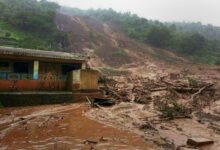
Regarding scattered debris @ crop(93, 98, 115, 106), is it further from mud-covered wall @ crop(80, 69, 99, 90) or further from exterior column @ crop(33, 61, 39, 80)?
exterior column @ crop(33, 61, 39, 80)

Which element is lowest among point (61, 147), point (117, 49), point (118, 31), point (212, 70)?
point (61, 147)

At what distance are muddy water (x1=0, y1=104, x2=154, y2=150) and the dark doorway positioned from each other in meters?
5.58

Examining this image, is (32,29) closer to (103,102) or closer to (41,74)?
(41,74)

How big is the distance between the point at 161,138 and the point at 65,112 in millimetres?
7443

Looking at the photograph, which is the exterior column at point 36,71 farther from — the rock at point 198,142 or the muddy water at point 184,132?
the rock at point 198,142

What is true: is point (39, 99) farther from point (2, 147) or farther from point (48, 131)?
point (2, 147)

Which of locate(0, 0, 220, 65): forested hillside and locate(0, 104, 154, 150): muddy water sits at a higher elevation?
locate(0, 0, 220, 65): forested hillside

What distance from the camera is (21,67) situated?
20.8 meters

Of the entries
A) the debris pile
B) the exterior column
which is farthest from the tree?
the exterior column

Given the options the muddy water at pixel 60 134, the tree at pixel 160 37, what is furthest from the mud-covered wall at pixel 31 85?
the tree at pixel 160 37

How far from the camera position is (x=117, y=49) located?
4644 cm

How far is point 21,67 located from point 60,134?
36.7ft

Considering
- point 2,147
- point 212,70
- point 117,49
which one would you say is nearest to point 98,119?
point 2,147

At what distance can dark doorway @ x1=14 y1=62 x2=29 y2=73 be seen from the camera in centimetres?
2047
